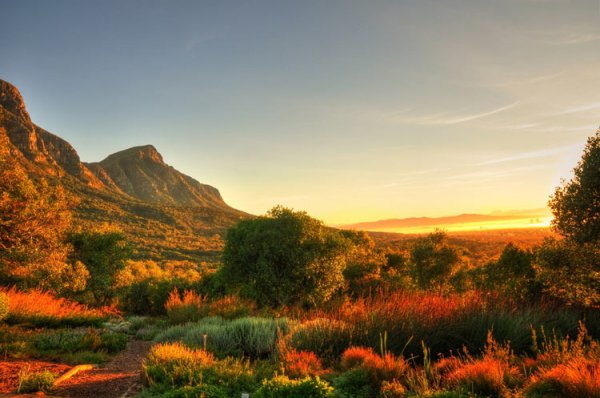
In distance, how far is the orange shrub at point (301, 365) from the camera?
6488mm

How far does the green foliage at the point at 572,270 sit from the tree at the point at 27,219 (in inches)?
815

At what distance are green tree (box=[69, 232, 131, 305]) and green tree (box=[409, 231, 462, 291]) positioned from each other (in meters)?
27.0

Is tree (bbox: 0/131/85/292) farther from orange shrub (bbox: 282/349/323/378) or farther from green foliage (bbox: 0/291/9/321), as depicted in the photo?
orange shrub (bbox: 282/349/323/378)

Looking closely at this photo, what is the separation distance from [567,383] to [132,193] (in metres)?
136

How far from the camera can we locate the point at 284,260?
22.4 metres

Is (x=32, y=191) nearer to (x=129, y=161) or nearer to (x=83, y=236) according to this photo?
(x=83, y=236)

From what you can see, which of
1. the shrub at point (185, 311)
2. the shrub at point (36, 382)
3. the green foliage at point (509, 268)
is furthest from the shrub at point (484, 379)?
the green foliage at point (509, 268)

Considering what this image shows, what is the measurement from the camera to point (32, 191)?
13398 mm

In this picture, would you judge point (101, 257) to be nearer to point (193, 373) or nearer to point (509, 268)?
point (193, 373)

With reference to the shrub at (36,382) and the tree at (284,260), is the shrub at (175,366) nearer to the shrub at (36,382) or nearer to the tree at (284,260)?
the shrub at (36,382)

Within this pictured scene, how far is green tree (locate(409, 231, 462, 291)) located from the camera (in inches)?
1377

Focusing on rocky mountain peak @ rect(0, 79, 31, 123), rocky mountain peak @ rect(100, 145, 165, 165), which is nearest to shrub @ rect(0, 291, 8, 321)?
rocky mountain peak @ rect(0, 79, 31, 123)

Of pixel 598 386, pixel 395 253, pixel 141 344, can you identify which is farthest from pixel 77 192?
pixel 598 386

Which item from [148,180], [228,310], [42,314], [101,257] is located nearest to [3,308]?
[42,314]
